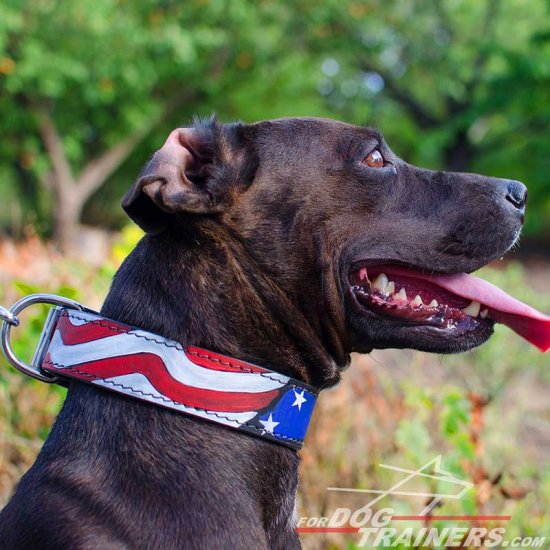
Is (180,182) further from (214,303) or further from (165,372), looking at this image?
(165,372)

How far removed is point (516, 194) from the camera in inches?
115

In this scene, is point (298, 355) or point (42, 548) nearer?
point (42, 548)

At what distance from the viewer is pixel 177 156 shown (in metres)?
2.55

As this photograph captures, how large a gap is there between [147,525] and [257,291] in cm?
86

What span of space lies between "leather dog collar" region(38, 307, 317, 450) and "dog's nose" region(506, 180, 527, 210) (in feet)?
3.89

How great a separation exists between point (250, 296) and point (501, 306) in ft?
3.03

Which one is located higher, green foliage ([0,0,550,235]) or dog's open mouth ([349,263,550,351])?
green foliage ([0,0,550,235])

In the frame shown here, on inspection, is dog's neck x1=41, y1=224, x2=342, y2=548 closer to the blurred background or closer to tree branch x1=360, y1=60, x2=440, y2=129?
the blurred background

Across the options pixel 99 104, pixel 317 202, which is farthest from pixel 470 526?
pixel 99 104

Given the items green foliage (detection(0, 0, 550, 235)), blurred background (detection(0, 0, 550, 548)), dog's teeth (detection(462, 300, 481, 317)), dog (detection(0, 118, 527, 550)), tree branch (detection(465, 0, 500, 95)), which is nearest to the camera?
dog (detection(0, 118, 527, 550))

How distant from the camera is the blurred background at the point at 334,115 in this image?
14.0ft

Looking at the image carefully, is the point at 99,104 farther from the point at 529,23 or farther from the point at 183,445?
the point at 183,445

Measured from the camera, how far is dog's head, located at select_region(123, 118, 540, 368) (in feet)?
8.80

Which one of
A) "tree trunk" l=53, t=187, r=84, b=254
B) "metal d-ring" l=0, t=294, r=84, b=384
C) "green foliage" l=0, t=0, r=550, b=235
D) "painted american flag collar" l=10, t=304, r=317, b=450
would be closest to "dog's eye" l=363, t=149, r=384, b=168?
"painted american flag collar" l=10, t=304, r=317, b=450
